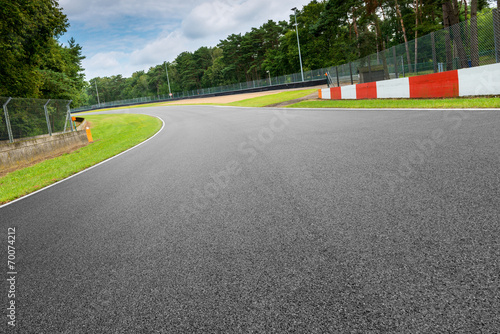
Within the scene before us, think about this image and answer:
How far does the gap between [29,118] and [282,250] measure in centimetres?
1429

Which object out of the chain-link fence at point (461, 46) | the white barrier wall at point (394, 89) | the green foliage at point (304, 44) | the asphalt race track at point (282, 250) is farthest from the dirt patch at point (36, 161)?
the green foliage at point (304, 44)

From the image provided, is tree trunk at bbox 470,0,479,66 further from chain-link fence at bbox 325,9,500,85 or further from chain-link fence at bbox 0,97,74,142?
chain-link fence at bbox 0,97,74,142

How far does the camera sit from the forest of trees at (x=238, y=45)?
13.7 m

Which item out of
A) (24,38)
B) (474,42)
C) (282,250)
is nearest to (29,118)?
(24,38)

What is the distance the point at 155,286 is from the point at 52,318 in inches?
26.8

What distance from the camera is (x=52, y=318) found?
2.16 meters

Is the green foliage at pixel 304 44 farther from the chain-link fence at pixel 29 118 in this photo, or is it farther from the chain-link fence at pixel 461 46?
the chain-link fence at pixel 29 118

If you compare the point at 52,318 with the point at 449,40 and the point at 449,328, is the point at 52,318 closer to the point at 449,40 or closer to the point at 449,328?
the point at 449,328

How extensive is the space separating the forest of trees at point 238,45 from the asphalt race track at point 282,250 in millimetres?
11289

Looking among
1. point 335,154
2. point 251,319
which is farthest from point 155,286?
point 335,154

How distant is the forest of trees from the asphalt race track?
11289mm

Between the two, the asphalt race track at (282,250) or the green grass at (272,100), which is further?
the green grass at (272,100)

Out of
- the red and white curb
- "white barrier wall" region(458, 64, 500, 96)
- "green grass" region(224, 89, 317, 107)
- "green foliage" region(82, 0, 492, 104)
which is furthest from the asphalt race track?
"green foliage" region(82, 0, 492, 104)

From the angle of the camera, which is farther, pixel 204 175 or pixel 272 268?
pixel 204 175
